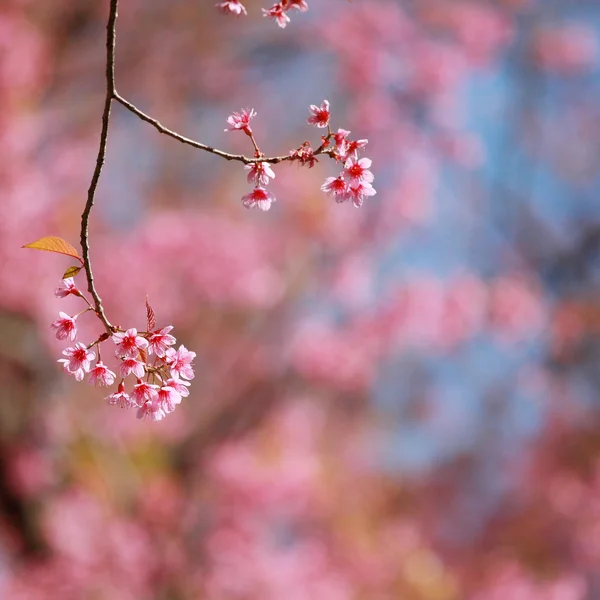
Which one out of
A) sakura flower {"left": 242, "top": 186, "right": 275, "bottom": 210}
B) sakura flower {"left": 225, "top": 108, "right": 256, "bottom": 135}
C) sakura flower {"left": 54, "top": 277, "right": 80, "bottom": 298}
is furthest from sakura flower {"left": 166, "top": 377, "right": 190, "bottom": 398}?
sakura flower {"left": 225, "top": 108, "right": 256, "bottom": 135}

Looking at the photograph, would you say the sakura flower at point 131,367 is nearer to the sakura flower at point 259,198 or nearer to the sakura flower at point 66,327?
the sakura flower at point 66,327

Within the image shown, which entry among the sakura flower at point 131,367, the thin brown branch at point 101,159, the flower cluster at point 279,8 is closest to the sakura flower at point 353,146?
the flower cluster at point 279,8

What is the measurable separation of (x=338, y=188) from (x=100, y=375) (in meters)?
0.59

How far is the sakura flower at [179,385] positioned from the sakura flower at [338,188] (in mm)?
459

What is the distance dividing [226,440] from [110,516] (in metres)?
1.42

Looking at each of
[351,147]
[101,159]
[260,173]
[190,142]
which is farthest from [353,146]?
[101,159]

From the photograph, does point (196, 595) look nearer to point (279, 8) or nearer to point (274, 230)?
point (274, 230)

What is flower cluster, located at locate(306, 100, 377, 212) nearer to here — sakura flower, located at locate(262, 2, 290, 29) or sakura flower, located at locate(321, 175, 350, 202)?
sakura flower, located at locate(321, 175, 350, 202)

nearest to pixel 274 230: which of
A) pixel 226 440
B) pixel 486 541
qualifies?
pixel 226 440

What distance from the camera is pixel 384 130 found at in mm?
7672

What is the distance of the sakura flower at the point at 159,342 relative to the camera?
1368 millimetres

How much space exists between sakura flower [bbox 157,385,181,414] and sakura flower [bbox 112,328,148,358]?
0.09 meters

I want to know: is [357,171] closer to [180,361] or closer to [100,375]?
[180,361]

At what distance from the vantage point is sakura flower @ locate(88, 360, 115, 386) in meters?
1.41
